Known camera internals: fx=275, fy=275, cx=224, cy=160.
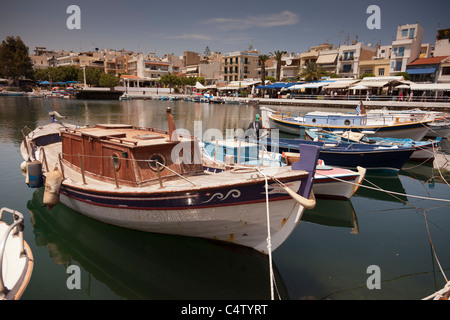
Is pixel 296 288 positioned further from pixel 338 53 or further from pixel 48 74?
pixel 48 74

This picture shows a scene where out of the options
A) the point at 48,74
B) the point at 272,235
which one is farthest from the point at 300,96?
the point at 48,74

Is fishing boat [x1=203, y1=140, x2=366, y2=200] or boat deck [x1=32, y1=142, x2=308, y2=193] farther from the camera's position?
fishing boat [x1=203, y1=140, x2=366, y2=200]

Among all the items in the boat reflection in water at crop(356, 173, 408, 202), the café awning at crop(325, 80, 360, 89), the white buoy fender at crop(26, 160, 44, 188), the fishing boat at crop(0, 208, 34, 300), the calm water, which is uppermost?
the café awning at crop(325, 80, 360, 89)

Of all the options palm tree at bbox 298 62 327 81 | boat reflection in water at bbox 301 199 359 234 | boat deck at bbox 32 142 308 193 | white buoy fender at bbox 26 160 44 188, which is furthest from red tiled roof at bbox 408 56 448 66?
white buoy fender at bbox 26 160 44 188

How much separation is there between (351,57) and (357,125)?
5094cm

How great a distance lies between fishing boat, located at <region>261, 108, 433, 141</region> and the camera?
22078mm

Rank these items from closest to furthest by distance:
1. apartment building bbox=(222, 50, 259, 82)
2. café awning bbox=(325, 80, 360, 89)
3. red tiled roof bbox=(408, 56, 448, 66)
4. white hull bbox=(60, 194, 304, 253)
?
white hull bbox=(60, 194, 304, 253) < café awning bbox=(325, 80, 360, 89) < red tiled roof bbox=(408, 56, 448, 66) < apartment building bbox=(222, 50, 259, 82)

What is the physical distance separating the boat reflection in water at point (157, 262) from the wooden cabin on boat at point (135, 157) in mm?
1827

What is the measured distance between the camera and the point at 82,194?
27.5ft

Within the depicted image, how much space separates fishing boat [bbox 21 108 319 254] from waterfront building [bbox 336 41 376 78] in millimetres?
67309

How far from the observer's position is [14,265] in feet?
17.0

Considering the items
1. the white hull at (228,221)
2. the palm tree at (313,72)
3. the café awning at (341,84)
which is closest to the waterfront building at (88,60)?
the palm tree at (313,72)

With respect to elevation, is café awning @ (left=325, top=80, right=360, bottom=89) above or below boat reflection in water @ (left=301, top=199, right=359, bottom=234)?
above

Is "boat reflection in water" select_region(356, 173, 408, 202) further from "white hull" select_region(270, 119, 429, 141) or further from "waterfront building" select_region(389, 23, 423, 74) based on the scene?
"waterfront building" select_region(389, 23, 423, 74)
